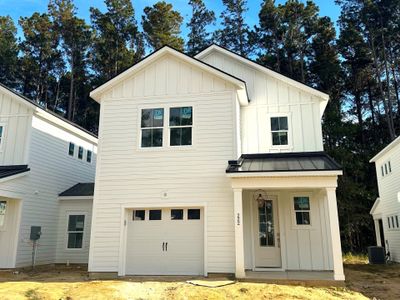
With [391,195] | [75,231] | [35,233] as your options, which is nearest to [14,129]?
[35,233]

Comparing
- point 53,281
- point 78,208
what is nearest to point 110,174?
point 53,281

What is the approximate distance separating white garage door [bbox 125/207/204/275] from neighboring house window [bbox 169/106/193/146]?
7.46 feet

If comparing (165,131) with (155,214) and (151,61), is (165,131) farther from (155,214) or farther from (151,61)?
(155,214)

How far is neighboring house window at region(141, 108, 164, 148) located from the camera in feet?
39.4

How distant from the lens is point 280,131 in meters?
13.2

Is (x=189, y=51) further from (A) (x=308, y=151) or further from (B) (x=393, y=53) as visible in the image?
(A) (x=308, y=151)

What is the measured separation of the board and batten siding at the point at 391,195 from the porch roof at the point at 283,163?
7378 mm

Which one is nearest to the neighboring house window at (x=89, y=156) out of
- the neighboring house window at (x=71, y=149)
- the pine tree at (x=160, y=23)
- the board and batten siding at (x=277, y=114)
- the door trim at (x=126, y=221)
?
the neighboring house window at (x=71, y=149)

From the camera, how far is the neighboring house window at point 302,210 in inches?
469

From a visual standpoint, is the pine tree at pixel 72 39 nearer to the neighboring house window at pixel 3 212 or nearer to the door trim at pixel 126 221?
the neighboring house window at pixel 3 212

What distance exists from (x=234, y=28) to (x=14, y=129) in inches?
1016

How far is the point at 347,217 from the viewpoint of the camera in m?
24.4

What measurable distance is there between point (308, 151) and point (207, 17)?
87.3ft

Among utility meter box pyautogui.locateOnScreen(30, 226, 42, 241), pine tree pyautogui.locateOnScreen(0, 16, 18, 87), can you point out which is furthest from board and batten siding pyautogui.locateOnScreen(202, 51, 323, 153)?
pine tree pyautogui.locateOnScreen(0, 16, 18, 87)
